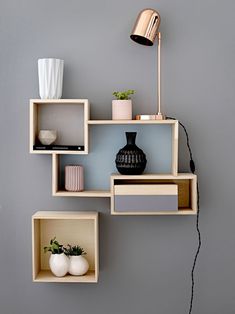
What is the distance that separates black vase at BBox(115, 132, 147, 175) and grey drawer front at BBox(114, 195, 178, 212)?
0.12 m

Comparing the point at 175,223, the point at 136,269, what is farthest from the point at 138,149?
the point at 136,269

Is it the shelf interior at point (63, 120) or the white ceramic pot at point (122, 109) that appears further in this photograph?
the shelf interior at point (63, 120)

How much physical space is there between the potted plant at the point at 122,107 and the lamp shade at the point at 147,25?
0.26 meters

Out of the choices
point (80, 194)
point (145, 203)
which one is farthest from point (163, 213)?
point (80, 194)

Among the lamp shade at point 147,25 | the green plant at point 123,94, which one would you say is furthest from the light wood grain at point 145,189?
the lamp shade at point 147,25

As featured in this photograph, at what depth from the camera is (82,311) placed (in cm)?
233

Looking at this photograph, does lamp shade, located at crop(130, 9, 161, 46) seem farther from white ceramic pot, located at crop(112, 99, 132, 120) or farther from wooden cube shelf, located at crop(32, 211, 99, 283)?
wooden cube shelf, located at crop(32, 211, 99, 283)

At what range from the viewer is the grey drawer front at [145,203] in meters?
2.14

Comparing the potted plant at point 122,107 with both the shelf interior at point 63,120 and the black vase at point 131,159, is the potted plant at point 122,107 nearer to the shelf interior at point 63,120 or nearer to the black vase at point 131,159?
the black vase at point 131,159

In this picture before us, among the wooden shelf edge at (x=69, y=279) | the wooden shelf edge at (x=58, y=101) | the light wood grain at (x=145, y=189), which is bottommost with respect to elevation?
the wooden shelf edge at (x=69, y=279)
